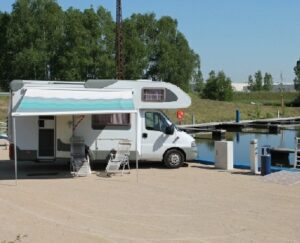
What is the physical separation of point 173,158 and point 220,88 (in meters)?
61.2

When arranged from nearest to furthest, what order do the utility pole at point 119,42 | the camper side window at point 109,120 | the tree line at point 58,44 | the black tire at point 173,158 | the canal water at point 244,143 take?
the camper side window at point 109,120 < the black tire at point 173,158 < the canal water at point 244,143 < the utility pole at point 119,42 < the tree line at point 58,44

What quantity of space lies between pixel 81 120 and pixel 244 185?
4934 millimetres

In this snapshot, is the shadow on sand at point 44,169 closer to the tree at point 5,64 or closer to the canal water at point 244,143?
the canal water at point 244,143

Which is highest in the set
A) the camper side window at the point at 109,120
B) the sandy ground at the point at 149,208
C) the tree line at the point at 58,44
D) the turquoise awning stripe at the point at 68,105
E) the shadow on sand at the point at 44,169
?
the tree line at the point at 58,44

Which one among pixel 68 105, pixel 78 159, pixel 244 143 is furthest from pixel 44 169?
pixel 244 143

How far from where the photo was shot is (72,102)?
13672 millimetres

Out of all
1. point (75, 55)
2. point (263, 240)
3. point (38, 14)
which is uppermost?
point (38, 14)

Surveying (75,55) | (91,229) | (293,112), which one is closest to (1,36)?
(75,55)

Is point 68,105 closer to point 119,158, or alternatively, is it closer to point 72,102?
point 72,102

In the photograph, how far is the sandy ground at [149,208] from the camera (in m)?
8.17

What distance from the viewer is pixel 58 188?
488 inches

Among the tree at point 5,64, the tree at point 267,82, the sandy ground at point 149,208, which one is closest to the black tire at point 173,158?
the sandy ground at point 149,208

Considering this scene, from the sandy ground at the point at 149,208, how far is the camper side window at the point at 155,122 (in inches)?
60.6

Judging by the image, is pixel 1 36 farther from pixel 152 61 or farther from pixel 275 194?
pixel 275 194
